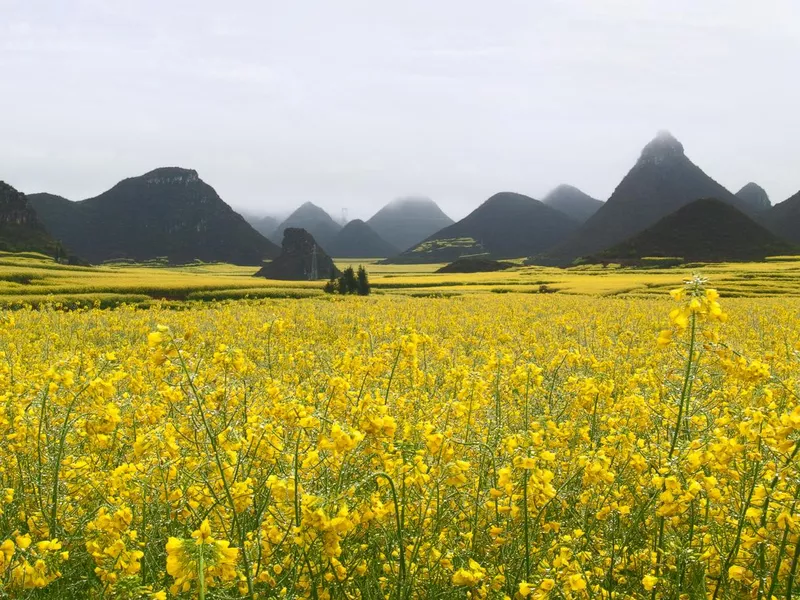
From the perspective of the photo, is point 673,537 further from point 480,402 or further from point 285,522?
point 285,522

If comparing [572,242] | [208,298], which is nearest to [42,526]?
[208,298]

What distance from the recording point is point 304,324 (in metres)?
18.6

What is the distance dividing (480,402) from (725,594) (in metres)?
2.62

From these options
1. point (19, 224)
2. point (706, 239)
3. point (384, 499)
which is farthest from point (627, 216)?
point (384, 499)

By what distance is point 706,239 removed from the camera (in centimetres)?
12006

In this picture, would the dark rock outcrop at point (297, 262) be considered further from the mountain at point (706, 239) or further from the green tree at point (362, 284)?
the green tree at point (362, 284)

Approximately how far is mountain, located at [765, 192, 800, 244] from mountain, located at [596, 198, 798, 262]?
39787mm

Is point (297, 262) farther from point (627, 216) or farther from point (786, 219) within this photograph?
point (786, 219)

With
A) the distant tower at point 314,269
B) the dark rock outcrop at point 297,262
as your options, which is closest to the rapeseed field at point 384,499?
the dark rock outcrop at point 297,262

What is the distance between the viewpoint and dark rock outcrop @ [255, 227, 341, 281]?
12100cm

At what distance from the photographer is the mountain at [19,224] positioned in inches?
5143

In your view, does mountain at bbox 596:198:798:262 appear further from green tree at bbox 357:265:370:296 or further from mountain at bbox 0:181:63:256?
mountain at bbox 0:181:63:256

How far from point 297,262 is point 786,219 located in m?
162

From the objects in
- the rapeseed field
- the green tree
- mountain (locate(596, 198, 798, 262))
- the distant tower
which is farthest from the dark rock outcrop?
the rapeseed field
